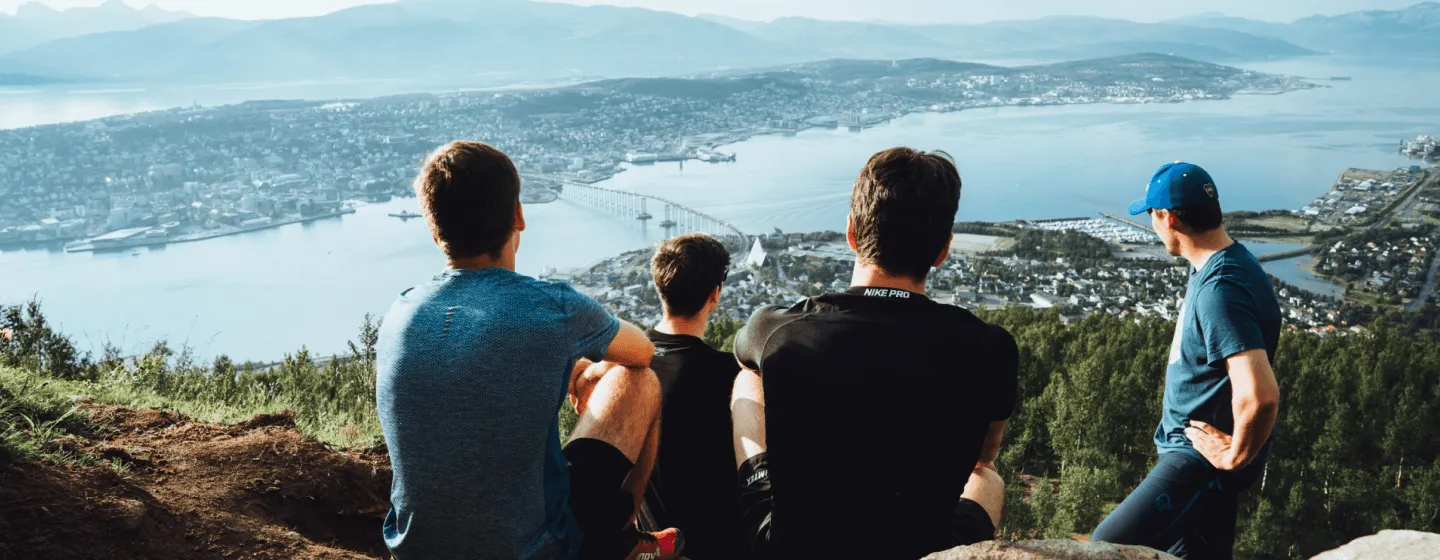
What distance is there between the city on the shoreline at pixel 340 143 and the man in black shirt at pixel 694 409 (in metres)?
58.3

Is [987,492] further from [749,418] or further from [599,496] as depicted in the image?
[599,496]

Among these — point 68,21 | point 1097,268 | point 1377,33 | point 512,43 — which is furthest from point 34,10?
point 1377,33

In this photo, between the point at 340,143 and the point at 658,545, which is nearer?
the point at 658,545

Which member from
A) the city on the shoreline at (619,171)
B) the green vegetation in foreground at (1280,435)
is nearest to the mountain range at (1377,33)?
the city on the shoreline at (619,171)

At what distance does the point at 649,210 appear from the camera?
57656mm

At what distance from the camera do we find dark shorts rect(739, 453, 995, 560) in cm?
224

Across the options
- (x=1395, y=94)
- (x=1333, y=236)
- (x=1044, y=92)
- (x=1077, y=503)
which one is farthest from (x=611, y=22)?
(x=1077, y=503)

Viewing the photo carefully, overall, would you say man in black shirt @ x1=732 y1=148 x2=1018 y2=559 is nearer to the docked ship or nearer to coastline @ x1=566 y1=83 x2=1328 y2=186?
the docked ship

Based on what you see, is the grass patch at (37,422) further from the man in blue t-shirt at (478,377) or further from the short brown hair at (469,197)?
the short brown hair at (469,197)

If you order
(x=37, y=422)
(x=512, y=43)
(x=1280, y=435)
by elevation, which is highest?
(x=512, y=43)

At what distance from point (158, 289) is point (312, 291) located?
33.0ft

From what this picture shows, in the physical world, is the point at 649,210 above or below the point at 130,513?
below

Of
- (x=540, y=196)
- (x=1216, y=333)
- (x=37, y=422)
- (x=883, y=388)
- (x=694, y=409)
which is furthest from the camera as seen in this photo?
(x=540, y=196)

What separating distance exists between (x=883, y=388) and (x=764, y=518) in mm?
582
